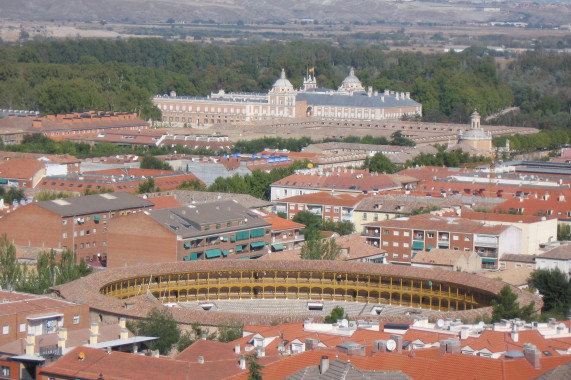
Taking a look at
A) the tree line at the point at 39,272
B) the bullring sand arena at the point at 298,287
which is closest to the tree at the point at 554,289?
the bullring sand arena at the point at 298,287

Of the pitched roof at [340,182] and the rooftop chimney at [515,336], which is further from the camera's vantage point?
the pitched roof at [340,182]

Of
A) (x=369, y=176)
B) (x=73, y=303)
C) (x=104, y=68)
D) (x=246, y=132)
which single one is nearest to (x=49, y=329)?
(x=73, y=303)

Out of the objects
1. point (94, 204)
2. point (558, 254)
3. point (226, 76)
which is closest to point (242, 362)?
point (558, 254)

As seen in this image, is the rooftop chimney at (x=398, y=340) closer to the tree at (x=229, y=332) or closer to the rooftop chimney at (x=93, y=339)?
the tree at (x=229, y=332)

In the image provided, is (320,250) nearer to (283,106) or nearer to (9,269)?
(9,269)

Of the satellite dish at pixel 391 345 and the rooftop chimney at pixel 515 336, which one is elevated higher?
the satellite dish at pixel 391 345

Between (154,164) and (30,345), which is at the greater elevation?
(30,345)
